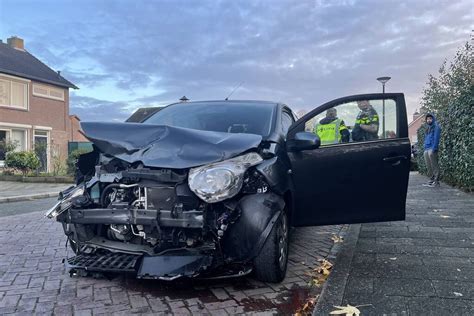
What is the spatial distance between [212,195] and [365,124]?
6.58 ft

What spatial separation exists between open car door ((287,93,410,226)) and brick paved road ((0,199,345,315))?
0.65 meters

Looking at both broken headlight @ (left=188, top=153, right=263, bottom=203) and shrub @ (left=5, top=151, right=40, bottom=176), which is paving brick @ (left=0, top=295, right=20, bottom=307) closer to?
broken headlight @ (left=188, top=153, right=263, bottom=203)

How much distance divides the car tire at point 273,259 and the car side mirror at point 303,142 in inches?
26.5

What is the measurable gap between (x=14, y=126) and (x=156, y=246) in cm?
2300

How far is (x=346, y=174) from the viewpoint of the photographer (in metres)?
3.99

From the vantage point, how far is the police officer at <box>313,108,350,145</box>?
4129mm

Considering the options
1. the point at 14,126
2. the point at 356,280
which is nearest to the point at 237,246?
the point at 356,280

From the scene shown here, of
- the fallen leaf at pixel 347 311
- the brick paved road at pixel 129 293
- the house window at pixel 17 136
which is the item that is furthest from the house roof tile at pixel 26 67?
the fallen leaf at pixel 347 311

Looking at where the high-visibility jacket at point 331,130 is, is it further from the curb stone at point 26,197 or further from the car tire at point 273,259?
the curb stone at point 26,197

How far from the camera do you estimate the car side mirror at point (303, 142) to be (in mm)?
3754

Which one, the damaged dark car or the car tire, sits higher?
the damaged dark car

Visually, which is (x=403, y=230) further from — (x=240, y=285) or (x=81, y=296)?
(x=81, y=296)

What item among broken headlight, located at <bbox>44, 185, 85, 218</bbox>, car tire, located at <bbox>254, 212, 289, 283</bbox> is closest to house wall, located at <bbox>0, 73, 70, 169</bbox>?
broken headlight, located at <bbox>44, 185, 85, 218</bbox>

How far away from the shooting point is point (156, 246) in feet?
10.3
